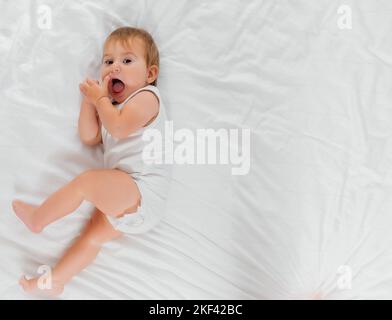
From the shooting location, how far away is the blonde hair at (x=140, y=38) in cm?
127

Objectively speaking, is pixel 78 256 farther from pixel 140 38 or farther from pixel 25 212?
pixel 140 38

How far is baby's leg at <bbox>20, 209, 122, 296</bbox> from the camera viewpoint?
1206 mm

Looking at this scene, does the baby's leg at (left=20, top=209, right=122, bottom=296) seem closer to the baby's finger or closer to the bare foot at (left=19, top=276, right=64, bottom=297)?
the bare foot at (left=19, top=276, right=64, bottom=297)

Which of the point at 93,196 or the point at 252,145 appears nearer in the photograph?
the point at 93,196

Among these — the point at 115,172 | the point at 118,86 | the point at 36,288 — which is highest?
the point at 118,86

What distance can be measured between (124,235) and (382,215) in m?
0.61

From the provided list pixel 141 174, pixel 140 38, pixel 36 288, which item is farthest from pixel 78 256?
pixel 140 38

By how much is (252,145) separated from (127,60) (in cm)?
36

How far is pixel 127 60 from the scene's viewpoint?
4.15 feet

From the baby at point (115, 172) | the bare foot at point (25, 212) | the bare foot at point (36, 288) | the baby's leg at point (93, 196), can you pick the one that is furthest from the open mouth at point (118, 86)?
the bare foot at point (36, 288)

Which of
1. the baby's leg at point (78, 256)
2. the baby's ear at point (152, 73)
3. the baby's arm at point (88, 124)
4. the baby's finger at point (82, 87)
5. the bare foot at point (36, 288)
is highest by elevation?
the baby's ear at point (152, 73)

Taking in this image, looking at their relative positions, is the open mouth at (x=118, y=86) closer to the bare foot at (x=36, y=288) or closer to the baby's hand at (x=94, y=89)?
the baby's hand at (x=94, y=89)

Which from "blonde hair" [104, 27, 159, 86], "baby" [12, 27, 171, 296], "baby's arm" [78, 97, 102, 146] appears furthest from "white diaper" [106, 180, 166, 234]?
"blonde hair" [104, 27, 159, 86]

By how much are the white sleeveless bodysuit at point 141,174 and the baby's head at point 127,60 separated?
35 millimetres
